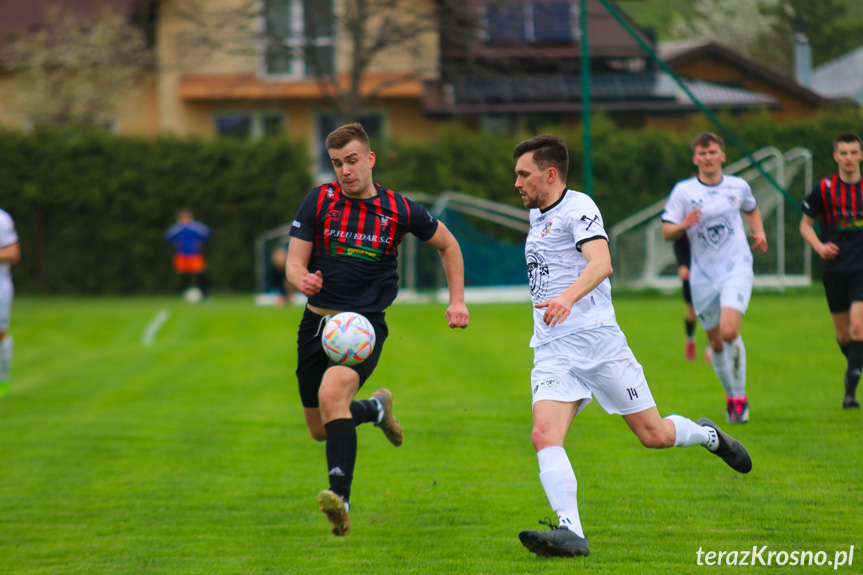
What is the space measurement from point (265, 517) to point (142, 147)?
68.8 feet

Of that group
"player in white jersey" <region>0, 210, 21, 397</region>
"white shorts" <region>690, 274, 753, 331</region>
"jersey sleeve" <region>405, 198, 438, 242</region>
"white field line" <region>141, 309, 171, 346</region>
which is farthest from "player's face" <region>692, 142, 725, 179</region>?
"white field line" <region>141, 309, 171, 346</region>

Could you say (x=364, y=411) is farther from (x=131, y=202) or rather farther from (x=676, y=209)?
A: (x=131, y=202)

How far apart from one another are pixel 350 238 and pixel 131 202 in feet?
68.3

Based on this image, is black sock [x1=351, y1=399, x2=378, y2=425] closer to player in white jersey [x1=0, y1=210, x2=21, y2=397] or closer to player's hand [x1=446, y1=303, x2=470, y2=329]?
player's hand [x1=446, y1=303, x2=470, y2=329]

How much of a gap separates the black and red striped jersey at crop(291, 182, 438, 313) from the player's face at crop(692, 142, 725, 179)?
3185 mm

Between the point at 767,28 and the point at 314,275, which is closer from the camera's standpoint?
the point at 314,275

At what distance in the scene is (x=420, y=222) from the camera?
19.0 ft

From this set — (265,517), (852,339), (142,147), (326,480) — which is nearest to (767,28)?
(852,339)

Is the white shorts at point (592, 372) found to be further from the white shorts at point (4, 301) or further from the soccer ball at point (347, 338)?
the white shorts at point (4, 301)

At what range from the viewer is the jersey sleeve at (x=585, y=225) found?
4809mm

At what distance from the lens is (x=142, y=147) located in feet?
82.6

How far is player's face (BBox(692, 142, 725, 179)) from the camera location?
25.5 ft

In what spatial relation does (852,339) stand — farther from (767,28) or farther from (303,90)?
(303,90)

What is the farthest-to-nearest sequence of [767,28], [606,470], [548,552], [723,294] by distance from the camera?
[767,28] → [723,294] → [606,470] → [548,552]
